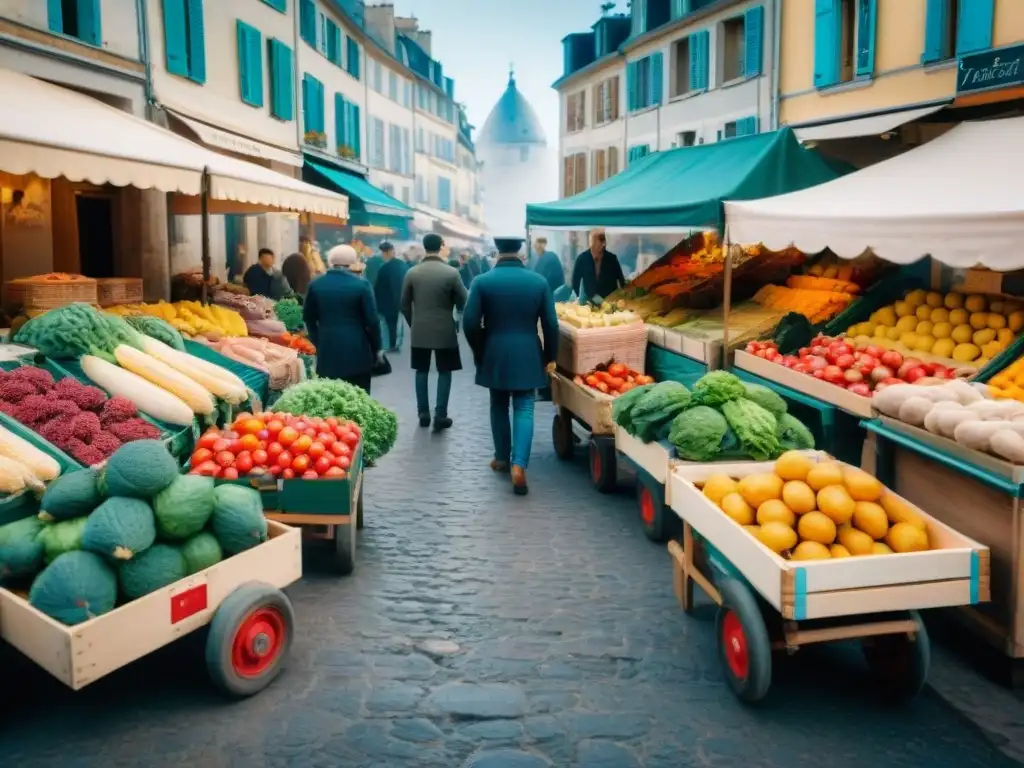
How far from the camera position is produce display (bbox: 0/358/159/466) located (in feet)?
17.5

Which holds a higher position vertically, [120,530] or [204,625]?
[120,530]

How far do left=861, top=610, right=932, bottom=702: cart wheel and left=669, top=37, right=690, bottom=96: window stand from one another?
22716 millimetres

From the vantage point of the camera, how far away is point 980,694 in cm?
429

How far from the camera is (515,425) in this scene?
25.6 ft

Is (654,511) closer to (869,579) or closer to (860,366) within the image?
(860,366)

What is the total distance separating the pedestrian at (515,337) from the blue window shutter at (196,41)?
10099 mm

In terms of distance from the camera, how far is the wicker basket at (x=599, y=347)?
28.1ft

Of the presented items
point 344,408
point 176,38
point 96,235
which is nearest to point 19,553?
point 344,408

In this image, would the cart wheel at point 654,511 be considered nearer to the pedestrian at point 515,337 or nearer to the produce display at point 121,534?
the pedestrian at point 515,337

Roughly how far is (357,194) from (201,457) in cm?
→ 1586

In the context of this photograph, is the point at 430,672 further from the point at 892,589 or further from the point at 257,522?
the point at 892,589

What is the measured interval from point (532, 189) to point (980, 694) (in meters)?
79.0

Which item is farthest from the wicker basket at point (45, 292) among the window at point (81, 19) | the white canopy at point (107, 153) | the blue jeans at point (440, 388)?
the window at point (81, 19)

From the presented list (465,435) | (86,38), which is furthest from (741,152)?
(86,38)
